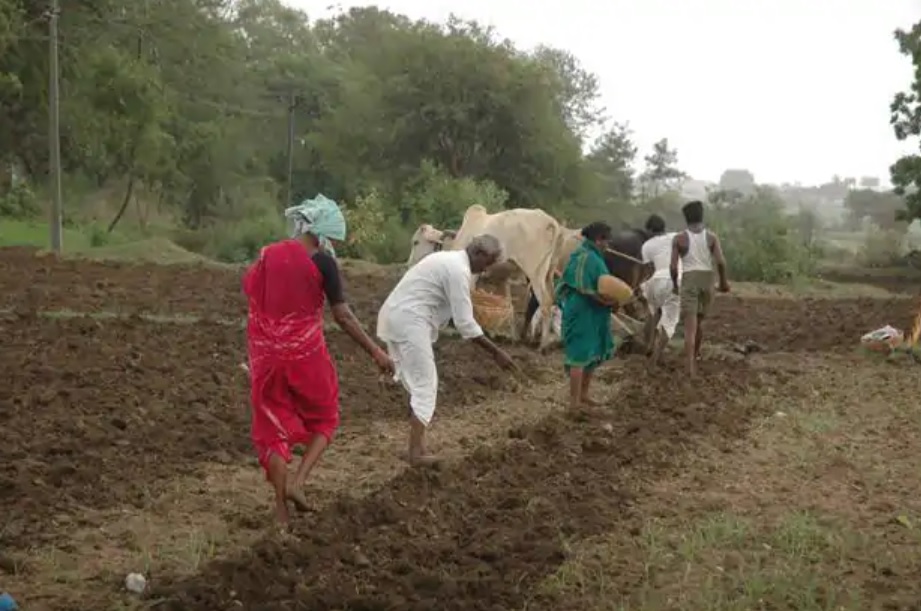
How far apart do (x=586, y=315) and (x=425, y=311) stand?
86.7 inches

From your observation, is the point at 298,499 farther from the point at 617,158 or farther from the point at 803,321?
the point at 617,158

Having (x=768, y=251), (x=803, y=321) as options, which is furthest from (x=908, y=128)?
(x=803, y=321)

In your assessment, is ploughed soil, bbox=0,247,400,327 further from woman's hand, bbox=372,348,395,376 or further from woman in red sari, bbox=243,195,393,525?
woman in red sari, bbox=243,195,393,525

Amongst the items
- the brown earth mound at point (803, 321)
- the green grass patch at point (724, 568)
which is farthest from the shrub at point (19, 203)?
the green grass patch at point (724, 568)

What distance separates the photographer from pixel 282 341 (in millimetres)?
5605

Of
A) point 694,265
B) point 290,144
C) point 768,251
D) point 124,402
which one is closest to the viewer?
point 124,402

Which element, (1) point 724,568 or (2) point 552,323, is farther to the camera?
(2) point 552,323

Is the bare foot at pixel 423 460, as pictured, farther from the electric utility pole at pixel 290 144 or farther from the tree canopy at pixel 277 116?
the electric utility pole at pixel 290 144

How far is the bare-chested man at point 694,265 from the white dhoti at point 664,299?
302 millimetres

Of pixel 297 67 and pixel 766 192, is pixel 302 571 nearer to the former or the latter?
pixel 766 192

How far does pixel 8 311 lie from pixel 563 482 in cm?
782

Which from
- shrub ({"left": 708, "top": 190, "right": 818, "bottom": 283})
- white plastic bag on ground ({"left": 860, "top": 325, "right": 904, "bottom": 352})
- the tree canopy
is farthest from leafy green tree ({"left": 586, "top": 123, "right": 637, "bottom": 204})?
white plastic bag on ground ({"left": 860, "top": 325, "right": 904, "bottom": 352})

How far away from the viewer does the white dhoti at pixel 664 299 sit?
10.6 meters

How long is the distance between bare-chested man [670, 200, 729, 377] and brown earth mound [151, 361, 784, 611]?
88.1 inches
